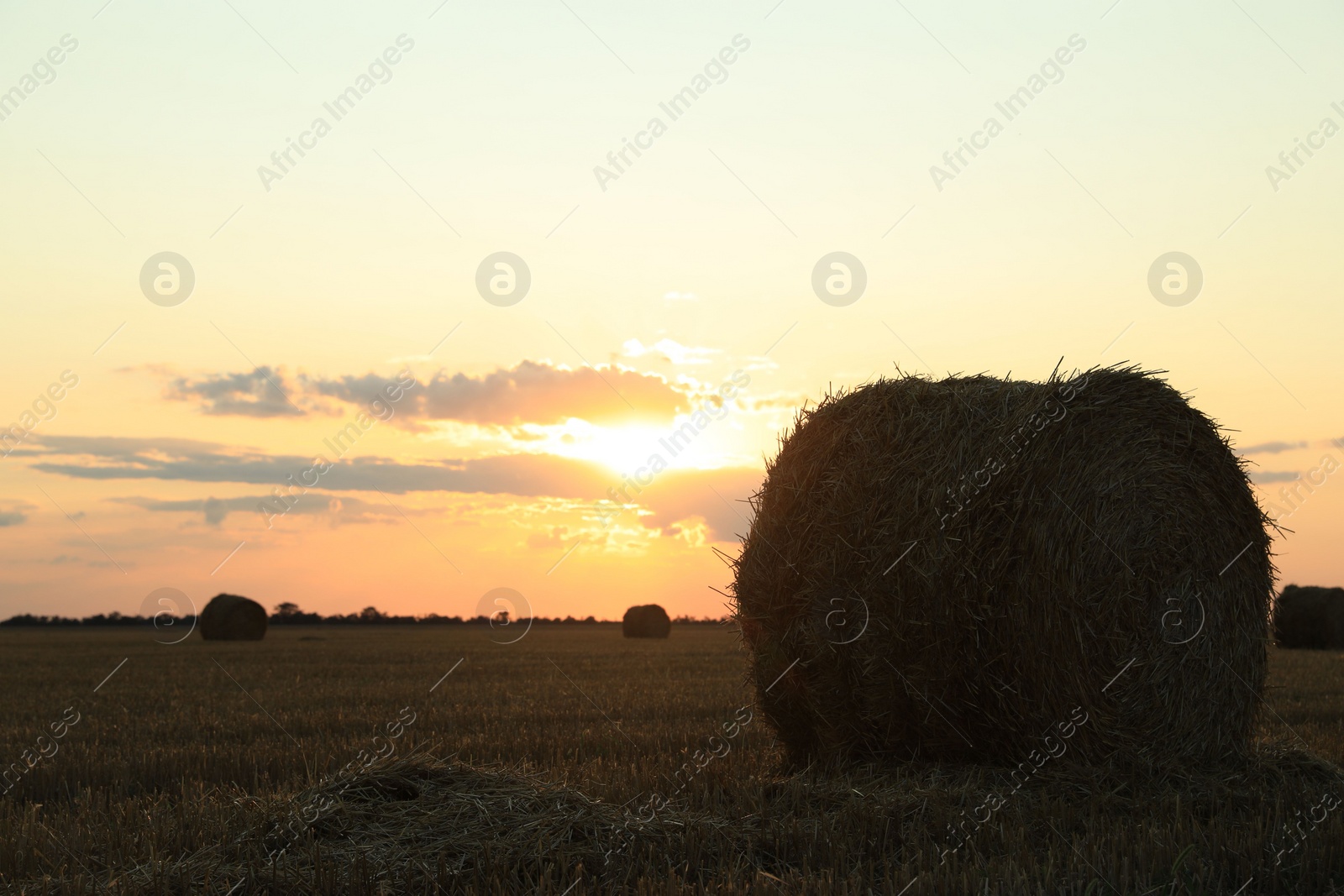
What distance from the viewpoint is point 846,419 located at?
7.23 metres

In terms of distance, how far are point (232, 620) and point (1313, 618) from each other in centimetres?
2967

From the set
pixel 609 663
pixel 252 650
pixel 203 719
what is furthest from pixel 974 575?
pixel 252 650

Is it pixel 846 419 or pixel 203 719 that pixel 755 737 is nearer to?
pixel 846 419

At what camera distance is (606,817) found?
197 inches

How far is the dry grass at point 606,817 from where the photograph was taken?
4.27m

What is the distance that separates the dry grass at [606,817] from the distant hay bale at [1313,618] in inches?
618

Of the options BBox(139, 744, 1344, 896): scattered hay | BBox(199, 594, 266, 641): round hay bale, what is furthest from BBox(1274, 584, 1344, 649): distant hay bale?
BBox(199, 594, 266, 641): round hay bale

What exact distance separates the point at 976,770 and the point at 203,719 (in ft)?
24.2

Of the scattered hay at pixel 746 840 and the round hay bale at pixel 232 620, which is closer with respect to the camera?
the scattered hay at pixel 746 840

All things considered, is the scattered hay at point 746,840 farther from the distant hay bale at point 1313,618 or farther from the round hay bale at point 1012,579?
the distant hay bale at point 1313,618

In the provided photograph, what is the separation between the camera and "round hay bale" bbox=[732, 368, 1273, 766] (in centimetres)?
630

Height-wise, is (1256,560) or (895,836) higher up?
(1256,560)

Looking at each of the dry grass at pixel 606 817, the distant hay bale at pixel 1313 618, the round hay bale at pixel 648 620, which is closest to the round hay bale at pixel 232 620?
the round hay bale at pixel 648 620

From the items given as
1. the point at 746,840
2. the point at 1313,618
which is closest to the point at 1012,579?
the point at 746,840
